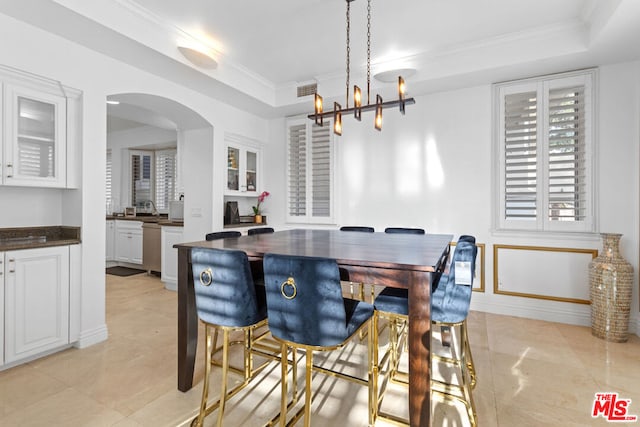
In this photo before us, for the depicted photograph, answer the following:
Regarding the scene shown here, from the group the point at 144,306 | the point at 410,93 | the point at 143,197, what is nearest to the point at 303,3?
the point at 410,93

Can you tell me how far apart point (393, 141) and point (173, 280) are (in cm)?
363

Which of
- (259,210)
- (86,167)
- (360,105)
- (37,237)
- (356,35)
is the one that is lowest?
(37,237)

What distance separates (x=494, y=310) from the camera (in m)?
3.71

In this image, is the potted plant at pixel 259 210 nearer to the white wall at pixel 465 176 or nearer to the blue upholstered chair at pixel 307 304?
the white wall at pixel 465 176

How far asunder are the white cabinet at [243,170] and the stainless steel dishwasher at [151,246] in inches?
69.7

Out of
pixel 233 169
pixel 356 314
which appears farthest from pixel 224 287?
pixel 233 169

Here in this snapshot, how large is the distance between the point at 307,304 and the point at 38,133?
2666 millimetres

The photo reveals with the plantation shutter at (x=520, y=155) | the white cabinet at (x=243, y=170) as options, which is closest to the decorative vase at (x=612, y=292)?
the plantation shutter at (x=520, y=155)

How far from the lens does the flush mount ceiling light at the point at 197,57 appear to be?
2.94m

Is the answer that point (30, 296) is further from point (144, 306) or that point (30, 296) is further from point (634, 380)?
point (634, 380)

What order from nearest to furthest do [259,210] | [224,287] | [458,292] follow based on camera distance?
[224,287], [458,292], [259,210]

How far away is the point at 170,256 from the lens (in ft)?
15.6

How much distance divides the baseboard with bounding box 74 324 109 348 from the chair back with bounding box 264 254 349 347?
7.21ft

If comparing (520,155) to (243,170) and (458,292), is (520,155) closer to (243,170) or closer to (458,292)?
(458,292)
